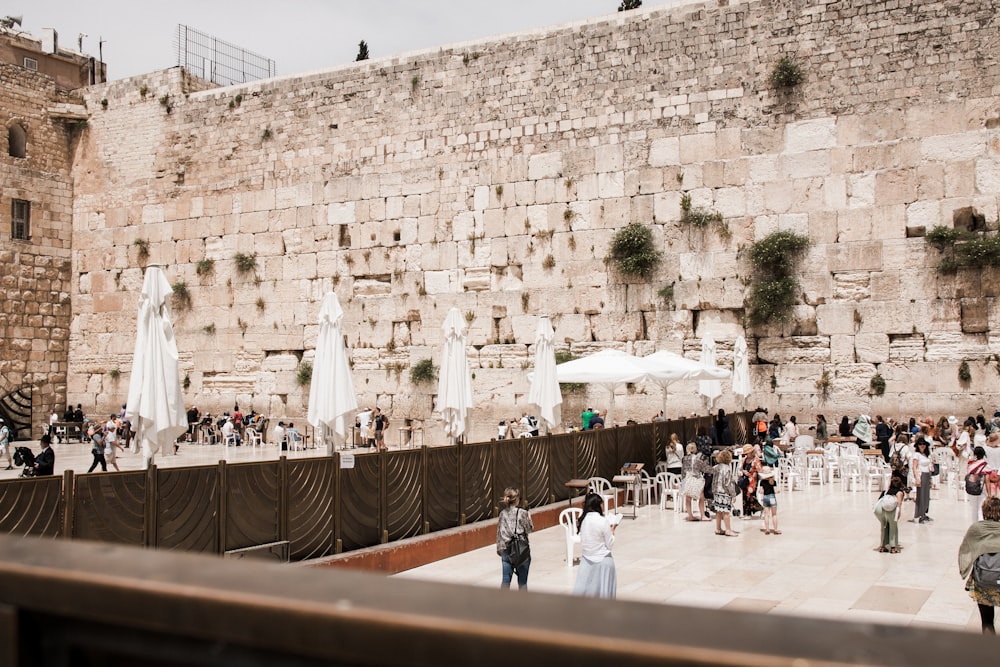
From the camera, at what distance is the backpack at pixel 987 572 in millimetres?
5922

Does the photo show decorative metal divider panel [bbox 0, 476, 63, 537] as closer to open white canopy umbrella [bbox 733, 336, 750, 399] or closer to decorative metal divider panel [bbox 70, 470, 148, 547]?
decorative metal divider panel [bbox 70, 470, 148, 547]

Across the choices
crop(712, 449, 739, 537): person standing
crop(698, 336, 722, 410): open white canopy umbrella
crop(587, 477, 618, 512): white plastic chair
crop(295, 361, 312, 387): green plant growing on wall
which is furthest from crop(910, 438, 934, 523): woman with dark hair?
crop(295, 361, 312, 387): green plant growing on wall

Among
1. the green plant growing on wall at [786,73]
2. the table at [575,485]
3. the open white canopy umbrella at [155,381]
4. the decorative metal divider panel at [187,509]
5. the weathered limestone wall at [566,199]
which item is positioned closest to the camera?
the decorative metal divider panel at [187,509]

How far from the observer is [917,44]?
17.1m

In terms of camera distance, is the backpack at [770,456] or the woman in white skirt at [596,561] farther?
the backpack at [770,456]

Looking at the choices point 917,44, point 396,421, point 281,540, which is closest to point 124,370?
point 396,421

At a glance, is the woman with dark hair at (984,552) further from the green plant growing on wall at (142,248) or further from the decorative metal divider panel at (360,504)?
the green plant growing on wall at (142,248)

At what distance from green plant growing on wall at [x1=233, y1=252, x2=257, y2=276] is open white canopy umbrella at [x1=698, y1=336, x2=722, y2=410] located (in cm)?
1071

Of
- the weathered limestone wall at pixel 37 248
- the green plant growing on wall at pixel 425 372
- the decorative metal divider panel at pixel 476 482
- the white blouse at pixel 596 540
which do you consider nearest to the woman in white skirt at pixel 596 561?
the white blouse at pixel 596 540

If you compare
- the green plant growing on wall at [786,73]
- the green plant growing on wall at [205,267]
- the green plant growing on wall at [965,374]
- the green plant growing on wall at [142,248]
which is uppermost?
the green plant growing on wall at [786,73]

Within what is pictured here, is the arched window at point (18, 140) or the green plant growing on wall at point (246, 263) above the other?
the arched window at point (18, 140)

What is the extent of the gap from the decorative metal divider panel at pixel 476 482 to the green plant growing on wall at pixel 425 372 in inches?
376

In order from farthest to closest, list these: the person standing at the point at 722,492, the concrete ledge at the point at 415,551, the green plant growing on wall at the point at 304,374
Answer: the green plant growing on wall at the point at 304,374 < the person standing at the point at 722,492 < the concrete ledge at the point at 415,551

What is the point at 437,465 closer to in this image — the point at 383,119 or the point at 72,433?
the point at 383,119
